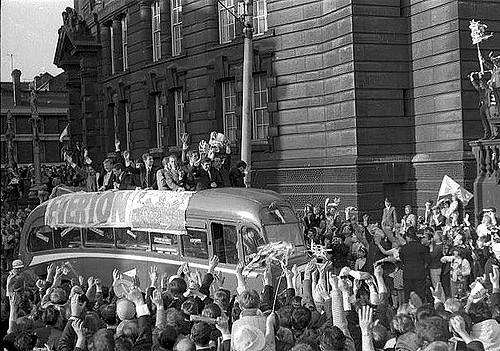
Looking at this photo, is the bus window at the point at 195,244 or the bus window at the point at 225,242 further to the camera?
the bus window at the point at 195,244

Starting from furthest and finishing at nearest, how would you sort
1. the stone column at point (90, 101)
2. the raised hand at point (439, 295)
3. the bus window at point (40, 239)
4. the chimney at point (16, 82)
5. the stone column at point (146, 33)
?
the stone column at point (90, 101) → the stone column at point (146, 33) → the bus window at point (40, 239) → the chimney at point (16, 82) → the raised hand at point (439, 295)

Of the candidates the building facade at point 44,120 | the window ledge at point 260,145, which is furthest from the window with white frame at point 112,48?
the window ledge at point 260,145

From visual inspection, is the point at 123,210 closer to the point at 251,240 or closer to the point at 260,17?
the point at 251,240

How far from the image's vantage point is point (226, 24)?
105 ft

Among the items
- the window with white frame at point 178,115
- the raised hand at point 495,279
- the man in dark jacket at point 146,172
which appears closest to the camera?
the raised hand at point 495,279

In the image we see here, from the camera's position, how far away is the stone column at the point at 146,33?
122 ft

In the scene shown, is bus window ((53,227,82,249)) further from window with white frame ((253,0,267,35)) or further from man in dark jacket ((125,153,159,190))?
window with white frame ((253,0,267,35))

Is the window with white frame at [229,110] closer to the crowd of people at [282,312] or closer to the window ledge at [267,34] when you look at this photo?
the window ledge at [267,34]

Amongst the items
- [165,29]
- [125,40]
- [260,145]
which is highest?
[125,40]

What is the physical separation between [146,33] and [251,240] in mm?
24009

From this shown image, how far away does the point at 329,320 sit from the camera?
8.59 m

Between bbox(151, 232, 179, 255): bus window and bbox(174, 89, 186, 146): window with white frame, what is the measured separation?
1814 centimetres

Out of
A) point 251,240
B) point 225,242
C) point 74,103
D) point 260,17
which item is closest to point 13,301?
point 251,240

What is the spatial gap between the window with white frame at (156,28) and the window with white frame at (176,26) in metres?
1.22
